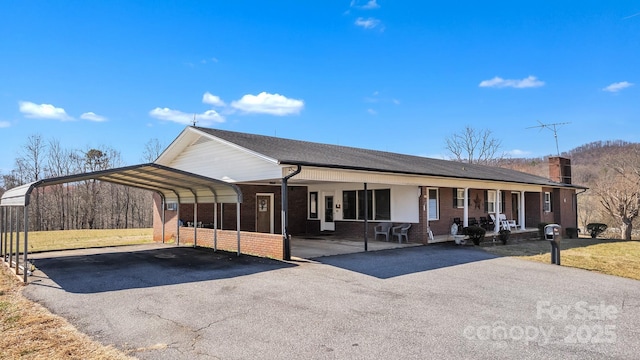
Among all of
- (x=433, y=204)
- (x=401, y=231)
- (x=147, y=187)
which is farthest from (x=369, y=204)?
(x=147, y=187)

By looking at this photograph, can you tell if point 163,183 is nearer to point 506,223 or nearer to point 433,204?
point 433,204

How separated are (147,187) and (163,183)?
1.70m

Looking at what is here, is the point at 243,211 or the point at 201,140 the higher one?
the point at 201,140

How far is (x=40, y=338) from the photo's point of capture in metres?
4.99

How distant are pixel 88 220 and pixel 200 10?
2501 centimetres

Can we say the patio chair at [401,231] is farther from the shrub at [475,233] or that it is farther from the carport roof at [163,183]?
the carport roof at [163,183]

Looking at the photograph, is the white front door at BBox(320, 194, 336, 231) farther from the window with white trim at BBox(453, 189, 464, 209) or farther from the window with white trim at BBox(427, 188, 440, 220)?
the window with white trim at BBox(453, 189, 464, 209)

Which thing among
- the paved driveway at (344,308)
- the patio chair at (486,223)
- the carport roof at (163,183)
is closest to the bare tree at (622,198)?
the patio chair at (486,223)

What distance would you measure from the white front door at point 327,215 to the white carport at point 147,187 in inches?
246

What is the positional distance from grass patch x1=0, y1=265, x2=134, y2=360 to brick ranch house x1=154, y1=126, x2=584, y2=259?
19.4 ft

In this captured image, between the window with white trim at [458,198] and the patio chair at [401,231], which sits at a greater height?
the window with white trim at [458,198]

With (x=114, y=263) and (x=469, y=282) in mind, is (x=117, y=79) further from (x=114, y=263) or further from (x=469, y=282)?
(x=469, y=282)

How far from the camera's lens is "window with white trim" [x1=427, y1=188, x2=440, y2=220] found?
16594mm

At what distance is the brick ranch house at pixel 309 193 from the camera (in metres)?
12.1
